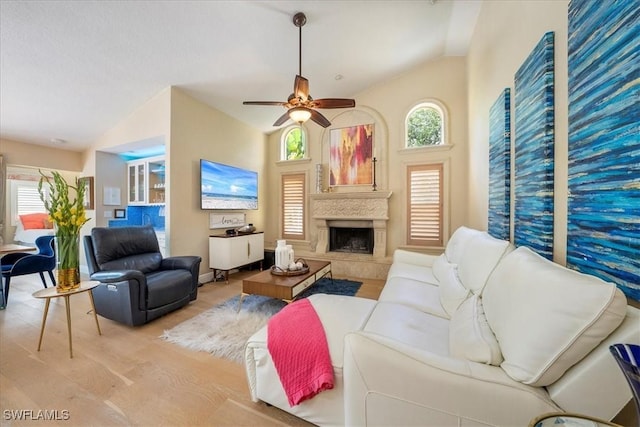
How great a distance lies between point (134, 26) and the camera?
2.45 meters

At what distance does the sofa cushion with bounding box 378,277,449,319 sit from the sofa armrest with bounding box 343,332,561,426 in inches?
33.4

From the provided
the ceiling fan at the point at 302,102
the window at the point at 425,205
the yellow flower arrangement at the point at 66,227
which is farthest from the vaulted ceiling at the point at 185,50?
the window at the point at 425,205

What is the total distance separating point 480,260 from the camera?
5.69 feet

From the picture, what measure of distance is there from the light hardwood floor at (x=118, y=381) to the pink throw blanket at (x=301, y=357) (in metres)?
0.33

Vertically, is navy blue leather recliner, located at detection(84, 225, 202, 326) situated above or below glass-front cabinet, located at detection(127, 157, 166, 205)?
below

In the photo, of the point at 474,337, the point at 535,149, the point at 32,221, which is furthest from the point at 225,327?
the point at 32,221

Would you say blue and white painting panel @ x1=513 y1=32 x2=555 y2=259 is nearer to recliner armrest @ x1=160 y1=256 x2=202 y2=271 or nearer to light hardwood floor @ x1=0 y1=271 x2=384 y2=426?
light hardwood floor @ x1=0 y1=271 x2=384 y2=426

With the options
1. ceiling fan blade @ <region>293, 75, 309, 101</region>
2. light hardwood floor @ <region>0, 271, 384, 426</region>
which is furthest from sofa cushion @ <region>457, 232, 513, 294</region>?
ceiling fan blade @ <region>293, 75, 309, 101</region>

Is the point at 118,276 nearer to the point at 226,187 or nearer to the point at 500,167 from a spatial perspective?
the point at 226,187

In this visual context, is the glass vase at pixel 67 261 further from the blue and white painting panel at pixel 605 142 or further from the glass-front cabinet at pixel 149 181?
the blue and white painting panel at pixel 605 142

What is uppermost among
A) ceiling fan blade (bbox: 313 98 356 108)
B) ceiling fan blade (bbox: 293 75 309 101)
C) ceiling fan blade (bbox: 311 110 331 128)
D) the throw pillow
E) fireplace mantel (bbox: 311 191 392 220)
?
ceiling fan blade (bbox: 293 75 309 101)

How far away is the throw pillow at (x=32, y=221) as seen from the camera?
492 cm

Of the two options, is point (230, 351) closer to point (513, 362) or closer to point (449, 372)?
point (449, 372)

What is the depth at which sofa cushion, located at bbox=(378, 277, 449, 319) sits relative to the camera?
180 centimetres
